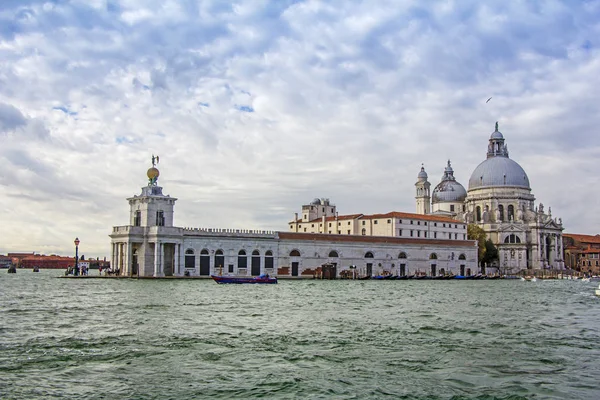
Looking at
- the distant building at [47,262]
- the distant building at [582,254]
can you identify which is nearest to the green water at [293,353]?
the distant building at [582,254]

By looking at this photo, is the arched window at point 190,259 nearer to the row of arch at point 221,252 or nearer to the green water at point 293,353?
the row of arch at point 221,252

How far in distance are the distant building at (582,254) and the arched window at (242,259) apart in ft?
215

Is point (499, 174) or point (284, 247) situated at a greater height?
point (499, 174)

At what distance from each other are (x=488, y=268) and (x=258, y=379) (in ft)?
285

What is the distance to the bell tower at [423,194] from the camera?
108m

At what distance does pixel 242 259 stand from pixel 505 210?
52482 millimetres

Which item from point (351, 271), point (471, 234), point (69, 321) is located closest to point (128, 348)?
point (69, 321)

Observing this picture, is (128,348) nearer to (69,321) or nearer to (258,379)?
(258,379)

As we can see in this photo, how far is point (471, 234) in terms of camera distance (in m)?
94.4

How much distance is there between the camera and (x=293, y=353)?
1627 centimetres

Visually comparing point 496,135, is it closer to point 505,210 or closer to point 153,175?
point 505,210

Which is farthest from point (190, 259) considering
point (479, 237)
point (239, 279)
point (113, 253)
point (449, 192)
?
point (449, 192)

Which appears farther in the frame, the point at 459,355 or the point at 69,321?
the point at 69,321

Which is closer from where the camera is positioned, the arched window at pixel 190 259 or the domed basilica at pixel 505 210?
the arched window at pixel 190 259
